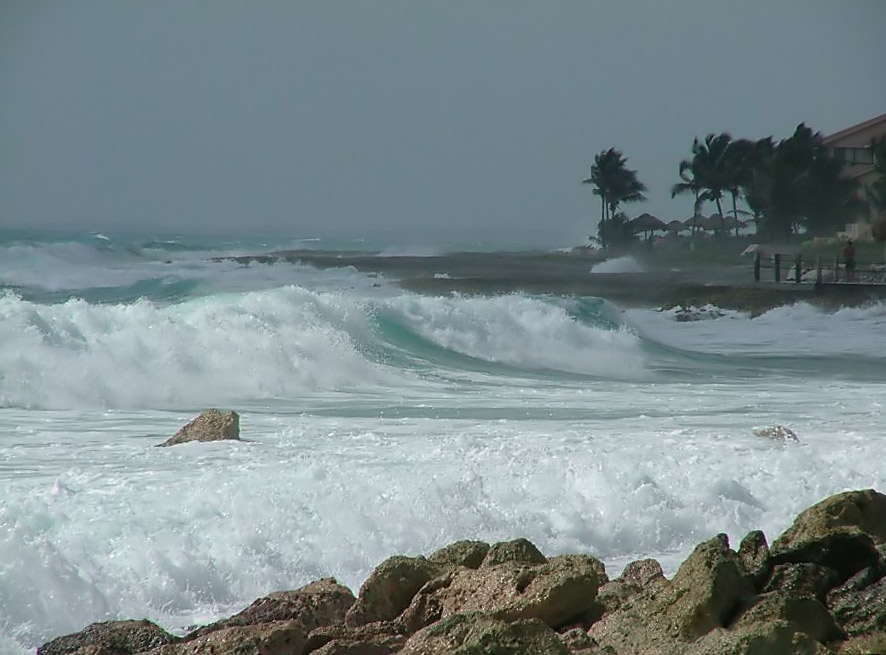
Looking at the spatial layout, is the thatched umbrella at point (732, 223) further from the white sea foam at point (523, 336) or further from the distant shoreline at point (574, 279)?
the white sea foam at point (523, 336)

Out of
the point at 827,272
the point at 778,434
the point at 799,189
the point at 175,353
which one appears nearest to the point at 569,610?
the point at 778,434

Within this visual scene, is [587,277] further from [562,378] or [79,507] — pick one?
[79,507]

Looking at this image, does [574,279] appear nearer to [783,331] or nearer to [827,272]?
[827,272]

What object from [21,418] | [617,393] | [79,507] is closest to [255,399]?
[21,418]

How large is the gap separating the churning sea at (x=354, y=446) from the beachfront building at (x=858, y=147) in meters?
24.0

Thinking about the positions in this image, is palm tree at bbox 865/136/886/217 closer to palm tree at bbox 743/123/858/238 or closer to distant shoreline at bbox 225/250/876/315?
palm tree at bbox 743/123/858/238

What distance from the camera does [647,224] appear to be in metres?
52.1

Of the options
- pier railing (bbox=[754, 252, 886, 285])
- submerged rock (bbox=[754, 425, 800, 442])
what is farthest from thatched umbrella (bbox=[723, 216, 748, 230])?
submerged rock (bbox=[754, 425, 800, 442])

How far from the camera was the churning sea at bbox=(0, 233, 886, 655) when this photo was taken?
5.34 metres

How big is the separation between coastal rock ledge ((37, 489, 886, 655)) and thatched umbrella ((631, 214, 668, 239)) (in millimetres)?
48186

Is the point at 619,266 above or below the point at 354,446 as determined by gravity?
above

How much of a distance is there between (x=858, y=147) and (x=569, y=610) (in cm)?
4402

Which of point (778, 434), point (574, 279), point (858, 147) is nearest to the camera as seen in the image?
point (778, 434)

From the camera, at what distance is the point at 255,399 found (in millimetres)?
12805
